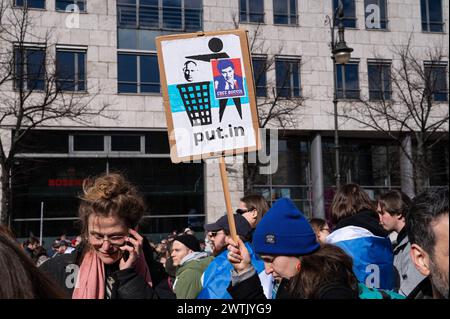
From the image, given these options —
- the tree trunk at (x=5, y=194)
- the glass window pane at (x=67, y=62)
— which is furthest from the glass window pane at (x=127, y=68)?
the tree trunk at (x=5, y=194)

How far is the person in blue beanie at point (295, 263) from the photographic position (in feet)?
8.43

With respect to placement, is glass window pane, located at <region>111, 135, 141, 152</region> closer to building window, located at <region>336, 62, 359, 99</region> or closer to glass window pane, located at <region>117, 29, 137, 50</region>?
glass window pane, located at <region>117, 29, 137, 50</region>

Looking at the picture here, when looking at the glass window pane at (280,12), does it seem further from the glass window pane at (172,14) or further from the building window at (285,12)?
the glass window pane at (172,14)

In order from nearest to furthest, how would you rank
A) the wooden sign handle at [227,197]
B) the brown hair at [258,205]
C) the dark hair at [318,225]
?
the wooden sign handle at [227,197], the brown hair at [258,205], the dark hair at [318,225]

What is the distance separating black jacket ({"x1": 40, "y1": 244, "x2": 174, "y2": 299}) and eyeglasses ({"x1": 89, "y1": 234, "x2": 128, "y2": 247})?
15 centimetres

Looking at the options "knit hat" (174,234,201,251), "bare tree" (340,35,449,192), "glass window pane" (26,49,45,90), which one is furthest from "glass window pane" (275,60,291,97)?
"knit hat" (174,234,201,251)

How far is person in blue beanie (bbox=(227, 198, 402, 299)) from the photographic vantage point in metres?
2.57

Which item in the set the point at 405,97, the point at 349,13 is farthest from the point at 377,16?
the point at 405,97

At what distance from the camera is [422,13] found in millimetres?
23578

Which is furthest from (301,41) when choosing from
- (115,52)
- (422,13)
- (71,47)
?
(71,47)

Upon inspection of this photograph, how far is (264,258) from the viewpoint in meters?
3.03

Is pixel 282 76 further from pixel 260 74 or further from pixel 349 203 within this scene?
pixel 349 203

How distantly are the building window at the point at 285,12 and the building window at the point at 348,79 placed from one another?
10.6 feet
